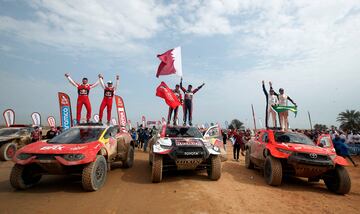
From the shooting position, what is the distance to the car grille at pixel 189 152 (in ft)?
23.2

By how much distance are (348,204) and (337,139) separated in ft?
20.3

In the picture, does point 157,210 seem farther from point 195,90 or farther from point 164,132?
point 195,90

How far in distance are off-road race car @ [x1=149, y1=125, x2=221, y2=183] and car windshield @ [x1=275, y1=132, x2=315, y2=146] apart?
253 cm

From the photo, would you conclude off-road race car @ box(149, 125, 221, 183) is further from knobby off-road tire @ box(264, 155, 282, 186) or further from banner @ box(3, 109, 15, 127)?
banner @ box(3, 109, 15, 127)

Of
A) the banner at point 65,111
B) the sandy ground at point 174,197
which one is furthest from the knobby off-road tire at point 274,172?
the banner at point 65,111

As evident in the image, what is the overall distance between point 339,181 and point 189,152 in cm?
435

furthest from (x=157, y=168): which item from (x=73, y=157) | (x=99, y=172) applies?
(x=73, y=157)

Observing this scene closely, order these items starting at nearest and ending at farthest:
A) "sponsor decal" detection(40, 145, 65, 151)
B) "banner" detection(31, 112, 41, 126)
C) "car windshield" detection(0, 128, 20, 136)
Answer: "sponsor decal" detection(40, 145, 65, 151), "car windshield" detection(0, 128, 20, 136), "banner" detection(31, 112, 41, 126)

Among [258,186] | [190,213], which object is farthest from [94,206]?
[258,186]

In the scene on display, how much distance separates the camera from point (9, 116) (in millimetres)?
16531

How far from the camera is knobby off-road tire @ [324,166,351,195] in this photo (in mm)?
7023

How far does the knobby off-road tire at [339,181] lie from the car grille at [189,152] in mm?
3948

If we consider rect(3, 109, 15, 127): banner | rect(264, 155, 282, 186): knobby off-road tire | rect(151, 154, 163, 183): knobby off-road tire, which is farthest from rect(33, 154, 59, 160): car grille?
rect(3, 109, 15, 127): banner

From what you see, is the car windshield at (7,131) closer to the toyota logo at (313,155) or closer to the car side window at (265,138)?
the car side window at (265,138)
